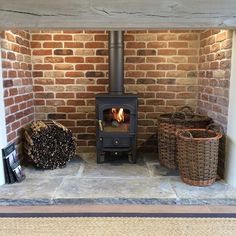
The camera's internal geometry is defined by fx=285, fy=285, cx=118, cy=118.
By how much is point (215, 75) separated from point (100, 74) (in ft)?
4.42

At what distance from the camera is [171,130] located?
9.45ft

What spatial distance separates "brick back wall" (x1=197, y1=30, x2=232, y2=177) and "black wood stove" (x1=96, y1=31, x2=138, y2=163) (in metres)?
0.81

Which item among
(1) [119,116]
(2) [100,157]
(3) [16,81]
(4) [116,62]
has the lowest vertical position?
(2) [100,157]

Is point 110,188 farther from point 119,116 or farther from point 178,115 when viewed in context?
point 178,115

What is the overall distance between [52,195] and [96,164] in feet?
2.79

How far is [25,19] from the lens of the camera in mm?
2156

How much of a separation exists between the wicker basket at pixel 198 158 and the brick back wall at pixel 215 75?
10.2 inches

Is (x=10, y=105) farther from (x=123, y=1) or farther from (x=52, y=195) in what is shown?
(x=123, y=1)

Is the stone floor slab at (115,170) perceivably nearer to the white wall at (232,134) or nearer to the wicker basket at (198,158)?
the wicker basket at (198,158)

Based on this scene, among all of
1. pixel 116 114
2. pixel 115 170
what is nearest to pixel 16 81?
pixel 116 114

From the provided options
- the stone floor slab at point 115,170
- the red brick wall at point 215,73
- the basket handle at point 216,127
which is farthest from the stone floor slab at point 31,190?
the red brick wall at point 215,73

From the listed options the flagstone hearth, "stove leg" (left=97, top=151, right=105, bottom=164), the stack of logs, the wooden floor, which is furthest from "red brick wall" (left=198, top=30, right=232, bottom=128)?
the stack of logs

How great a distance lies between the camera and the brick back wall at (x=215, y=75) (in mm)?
2604

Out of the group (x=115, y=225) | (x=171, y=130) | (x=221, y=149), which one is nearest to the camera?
(x=115, y=225)
